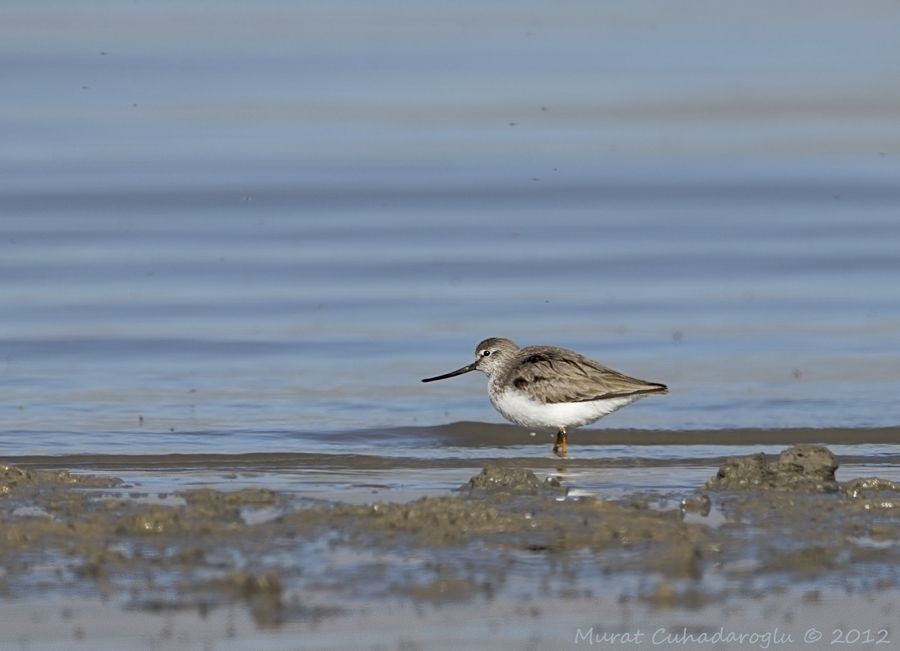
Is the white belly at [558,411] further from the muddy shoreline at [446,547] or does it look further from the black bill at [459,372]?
the muddy shoreline at [446,547]

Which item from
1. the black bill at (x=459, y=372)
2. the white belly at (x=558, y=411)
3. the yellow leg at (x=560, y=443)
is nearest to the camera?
the white belly at (x=558, y=411)

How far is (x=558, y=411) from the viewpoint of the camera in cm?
996

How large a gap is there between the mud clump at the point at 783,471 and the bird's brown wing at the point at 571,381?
2.06 m

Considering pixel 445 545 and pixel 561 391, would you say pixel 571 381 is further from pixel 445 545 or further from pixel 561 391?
pixel 445 545

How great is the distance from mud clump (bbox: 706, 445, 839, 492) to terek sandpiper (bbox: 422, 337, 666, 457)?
2.06 m

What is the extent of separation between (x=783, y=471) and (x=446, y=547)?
76.7 inches

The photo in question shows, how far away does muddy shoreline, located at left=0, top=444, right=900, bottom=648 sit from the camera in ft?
19.8

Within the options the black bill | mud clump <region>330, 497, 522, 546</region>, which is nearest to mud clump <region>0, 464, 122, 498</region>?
mud clump <region>330, 497, 522, 546</region>

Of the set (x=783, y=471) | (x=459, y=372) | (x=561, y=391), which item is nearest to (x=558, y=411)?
(x=561, y=391)

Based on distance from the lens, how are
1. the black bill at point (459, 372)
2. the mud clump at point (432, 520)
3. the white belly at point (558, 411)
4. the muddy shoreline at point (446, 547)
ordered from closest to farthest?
1. the muddy shoreline at point (446, 547)
2. the mud clump at point (432, 520)
3. the white belly at point (558, 411)
4. the black bill at point (459, 372)

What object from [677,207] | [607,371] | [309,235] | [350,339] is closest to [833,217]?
[677,207]

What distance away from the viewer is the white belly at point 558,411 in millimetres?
9969

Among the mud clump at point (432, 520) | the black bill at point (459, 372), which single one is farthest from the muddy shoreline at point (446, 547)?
the black bill at point (459, 372)

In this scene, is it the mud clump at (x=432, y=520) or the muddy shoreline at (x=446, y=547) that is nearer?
the muddy shoreline at (x=446, y=547)
